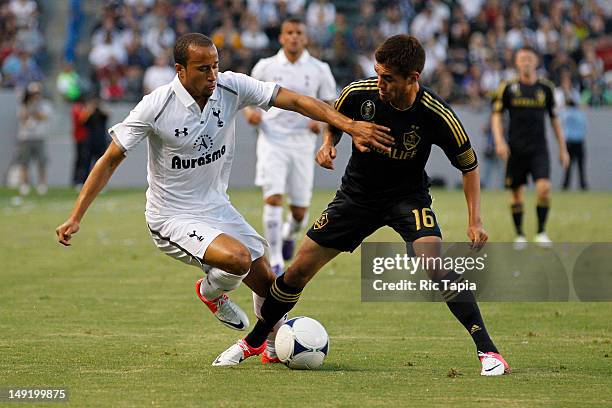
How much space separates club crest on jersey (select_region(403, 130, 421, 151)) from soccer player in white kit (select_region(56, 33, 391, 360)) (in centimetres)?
20

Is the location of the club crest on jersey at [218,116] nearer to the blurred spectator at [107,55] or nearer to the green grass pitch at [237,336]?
the green grass pitch at [237,336]

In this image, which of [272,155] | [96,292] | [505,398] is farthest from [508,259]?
[505,398]

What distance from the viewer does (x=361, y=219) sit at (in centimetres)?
784

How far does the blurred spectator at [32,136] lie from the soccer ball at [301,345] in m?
20.8

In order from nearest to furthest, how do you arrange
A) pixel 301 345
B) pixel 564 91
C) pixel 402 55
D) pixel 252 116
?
1. pixel 402 55
2. pixel 301 345
3. pixel 252 116
4. pixel 564 91

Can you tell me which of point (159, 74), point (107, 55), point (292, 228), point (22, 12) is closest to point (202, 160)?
point (292, 228)

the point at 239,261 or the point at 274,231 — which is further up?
the point at 274,231

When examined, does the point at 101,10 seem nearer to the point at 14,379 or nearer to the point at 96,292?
the point at 96,292

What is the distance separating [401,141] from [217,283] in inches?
61.7

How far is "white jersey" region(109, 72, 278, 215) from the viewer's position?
7695mm

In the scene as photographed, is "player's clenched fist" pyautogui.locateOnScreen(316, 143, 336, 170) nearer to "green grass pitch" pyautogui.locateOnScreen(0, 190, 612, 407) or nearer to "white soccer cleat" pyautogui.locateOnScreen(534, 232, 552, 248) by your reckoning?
"green grass pitch" pyautogui.locateOnScreen(0, 190, 612, 407)

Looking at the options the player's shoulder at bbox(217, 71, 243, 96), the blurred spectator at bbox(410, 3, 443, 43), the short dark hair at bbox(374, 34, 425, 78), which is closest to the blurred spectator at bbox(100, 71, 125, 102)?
the blurred spectator at bbox(410, 3, 443, 43)

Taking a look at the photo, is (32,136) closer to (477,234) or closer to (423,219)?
(423,219)

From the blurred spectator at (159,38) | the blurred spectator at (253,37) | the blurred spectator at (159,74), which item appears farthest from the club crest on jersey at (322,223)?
the blurred spectator at (159,38)
